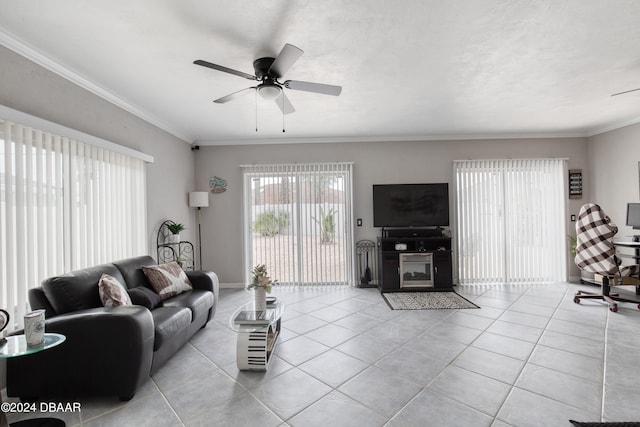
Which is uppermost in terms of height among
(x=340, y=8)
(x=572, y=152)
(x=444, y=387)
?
(x=340, y=8)

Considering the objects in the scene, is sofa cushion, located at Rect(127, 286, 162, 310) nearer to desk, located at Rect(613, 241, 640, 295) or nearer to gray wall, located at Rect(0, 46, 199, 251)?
gray wall, located at Rect(0, 46, 199, 251)

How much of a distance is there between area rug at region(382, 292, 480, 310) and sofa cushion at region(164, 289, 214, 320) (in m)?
2.42

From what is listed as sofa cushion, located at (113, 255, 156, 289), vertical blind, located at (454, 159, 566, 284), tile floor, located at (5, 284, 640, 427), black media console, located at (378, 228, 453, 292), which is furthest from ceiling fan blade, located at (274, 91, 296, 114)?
vertical blind, located at (454, 159, 566, 284)

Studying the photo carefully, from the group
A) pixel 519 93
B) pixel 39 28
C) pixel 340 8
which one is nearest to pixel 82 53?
pixel 39 28

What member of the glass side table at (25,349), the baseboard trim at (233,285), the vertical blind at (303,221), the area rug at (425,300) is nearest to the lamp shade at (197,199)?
the vertical blind at (303,221)

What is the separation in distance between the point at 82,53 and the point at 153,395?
111 inches

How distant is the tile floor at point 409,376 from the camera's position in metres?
1.84

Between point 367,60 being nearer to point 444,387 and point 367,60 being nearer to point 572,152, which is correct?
point 444,387

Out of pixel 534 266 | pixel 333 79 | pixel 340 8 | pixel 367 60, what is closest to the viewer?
pixel 340 8

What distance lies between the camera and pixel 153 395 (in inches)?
82.1

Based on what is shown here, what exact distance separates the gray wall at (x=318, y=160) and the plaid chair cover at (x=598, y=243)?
1.86m

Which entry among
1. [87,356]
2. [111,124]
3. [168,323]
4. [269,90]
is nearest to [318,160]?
[269,90]

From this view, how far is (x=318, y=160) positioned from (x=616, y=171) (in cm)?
497

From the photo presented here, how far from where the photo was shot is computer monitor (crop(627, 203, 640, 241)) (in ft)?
13.5
